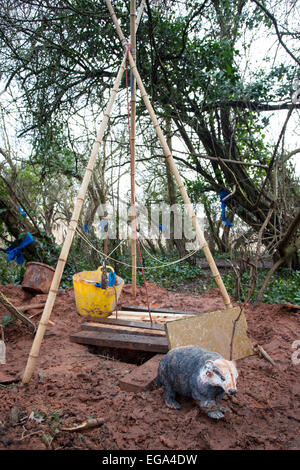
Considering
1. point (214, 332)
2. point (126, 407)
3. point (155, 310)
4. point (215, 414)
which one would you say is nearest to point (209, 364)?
point (215, 414)

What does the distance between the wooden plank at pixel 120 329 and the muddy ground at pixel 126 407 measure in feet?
0.73

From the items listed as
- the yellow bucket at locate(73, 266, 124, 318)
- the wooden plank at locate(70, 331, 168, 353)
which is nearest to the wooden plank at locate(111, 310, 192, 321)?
the yellow bucket at locate(73, 266, 124, 318)

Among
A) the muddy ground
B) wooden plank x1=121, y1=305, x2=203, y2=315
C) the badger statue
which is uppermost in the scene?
the badger statue

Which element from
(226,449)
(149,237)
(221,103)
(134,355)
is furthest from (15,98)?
(149,237)

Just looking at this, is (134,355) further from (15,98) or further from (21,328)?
(15,98)

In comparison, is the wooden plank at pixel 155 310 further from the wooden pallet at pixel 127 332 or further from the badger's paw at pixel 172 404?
the badger's paw at pixel 172 404

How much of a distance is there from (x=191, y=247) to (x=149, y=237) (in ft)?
10.7

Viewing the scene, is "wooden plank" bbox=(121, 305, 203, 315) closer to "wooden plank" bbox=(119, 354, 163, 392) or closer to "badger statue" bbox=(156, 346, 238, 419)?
"wooden plank" bbox=(119, 354, 163, 392)

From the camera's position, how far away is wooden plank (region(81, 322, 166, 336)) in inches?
131

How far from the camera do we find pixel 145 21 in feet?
18.2

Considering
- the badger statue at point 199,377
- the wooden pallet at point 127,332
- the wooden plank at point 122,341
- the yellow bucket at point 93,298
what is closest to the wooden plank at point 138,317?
the wooden pallet at point 127,332

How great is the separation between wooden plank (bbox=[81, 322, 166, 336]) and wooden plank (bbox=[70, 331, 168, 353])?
7 centimetres

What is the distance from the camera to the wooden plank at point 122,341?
3035mm

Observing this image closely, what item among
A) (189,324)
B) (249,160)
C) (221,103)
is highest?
(221,103)
